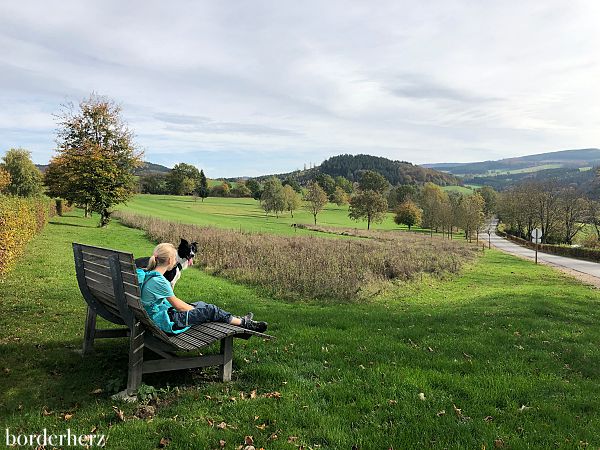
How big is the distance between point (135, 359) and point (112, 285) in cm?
89

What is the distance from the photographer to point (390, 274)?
66.0 feet

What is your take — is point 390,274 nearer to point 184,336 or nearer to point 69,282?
point 69,282

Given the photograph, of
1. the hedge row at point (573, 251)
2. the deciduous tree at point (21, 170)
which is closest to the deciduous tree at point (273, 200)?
the deciduous tree at point (21, 170)

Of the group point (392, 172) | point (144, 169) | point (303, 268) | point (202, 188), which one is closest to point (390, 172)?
point (392, 172)

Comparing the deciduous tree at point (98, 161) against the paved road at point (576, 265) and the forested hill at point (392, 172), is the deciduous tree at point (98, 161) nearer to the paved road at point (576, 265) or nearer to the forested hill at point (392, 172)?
the paved road at point (576, 265)

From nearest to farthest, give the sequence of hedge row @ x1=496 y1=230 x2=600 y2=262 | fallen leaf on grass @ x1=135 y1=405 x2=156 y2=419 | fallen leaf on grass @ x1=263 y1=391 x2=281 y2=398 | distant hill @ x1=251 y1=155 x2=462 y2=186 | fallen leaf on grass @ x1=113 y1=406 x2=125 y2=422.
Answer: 1. fallen leaf on grass @ x1=113 y1=406 x2=125 y2=422
2. fallen leaf on grass @ x1=135 y1=405 x2=156 y2=419
3. fallen leaf on grass @ x1=263 y1=391 x2=281 y2=398
4. hedge row @ x1=496 y1=230 x2=600 y2=262
5. distant hill @ x1=251 y1=155 x2=462 y2=186

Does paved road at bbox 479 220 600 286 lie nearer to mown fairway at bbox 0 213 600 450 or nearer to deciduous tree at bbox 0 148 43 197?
mown fairway at bbox 0 213 600 450

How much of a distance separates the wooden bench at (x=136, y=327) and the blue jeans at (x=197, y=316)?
0.08m

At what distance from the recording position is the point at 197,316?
5340 mm

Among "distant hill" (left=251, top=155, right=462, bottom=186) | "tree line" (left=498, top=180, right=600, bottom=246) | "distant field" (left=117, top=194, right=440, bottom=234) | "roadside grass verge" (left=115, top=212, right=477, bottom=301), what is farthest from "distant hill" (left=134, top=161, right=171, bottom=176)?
"tree line" (left=498, top=180, right=600, bottom=246)

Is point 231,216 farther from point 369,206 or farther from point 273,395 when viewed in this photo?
point 273,395

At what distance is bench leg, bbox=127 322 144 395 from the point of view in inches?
177

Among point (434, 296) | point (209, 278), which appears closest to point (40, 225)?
point (209, 278)

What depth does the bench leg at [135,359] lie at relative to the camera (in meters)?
4.51
